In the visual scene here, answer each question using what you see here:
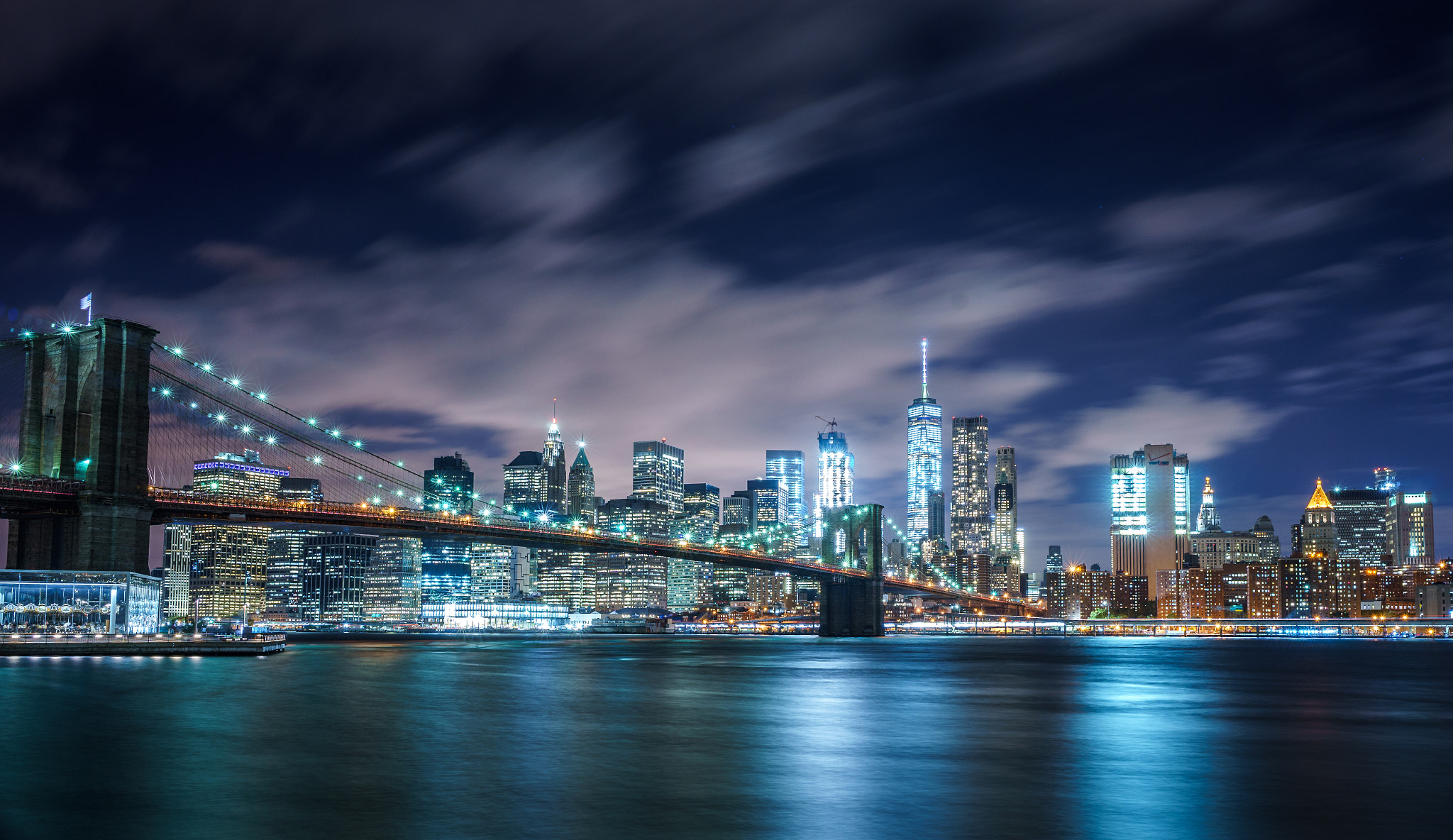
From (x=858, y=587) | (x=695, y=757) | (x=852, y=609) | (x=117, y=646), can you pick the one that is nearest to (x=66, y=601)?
(x=117, y=646)

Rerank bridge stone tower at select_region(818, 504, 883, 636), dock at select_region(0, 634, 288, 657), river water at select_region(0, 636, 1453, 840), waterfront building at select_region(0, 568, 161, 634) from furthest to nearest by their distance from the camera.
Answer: bridge stone tower at select_region(818, 504, 883, 636) → waterfront building at select_region(0, 568, 161, 634) → dock at select_region(0, 634, 288, 657) → river water at select_region(0, 636, 1453, 840)

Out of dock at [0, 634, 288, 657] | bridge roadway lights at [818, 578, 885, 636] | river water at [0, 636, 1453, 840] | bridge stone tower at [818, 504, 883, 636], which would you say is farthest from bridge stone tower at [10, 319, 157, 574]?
bridge roadway lights at [818, 578, 885, 636]

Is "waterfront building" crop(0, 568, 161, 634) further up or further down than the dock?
further up

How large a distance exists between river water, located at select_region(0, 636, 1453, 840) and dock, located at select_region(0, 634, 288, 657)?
19.2 ft

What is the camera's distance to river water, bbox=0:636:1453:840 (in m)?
17.0

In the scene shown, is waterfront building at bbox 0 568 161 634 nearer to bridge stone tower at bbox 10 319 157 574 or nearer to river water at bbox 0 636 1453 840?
bridge stone tower at bbox 10 319 157 574

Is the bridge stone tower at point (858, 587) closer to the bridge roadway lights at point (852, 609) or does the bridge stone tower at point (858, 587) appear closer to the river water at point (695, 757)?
the bridge roadway lights at point (852, 609)

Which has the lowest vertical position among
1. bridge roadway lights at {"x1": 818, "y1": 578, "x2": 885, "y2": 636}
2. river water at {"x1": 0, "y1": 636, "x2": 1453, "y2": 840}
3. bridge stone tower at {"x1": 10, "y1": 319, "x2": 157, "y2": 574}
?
bridge roadway lights at {"x1": 818, "y1": 578, "x2": 885, "y2": 636}

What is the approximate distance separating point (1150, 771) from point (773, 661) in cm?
5190

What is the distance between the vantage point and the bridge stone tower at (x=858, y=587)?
129m

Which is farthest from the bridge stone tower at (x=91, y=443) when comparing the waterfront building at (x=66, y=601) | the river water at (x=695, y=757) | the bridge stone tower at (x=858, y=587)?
the bridge stone tower at (x=858, y=587)

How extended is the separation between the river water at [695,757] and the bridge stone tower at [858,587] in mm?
76332

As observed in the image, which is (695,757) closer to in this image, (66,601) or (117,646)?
(117,646)

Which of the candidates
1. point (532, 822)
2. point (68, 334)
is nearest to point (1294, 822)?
point (532, 822)
